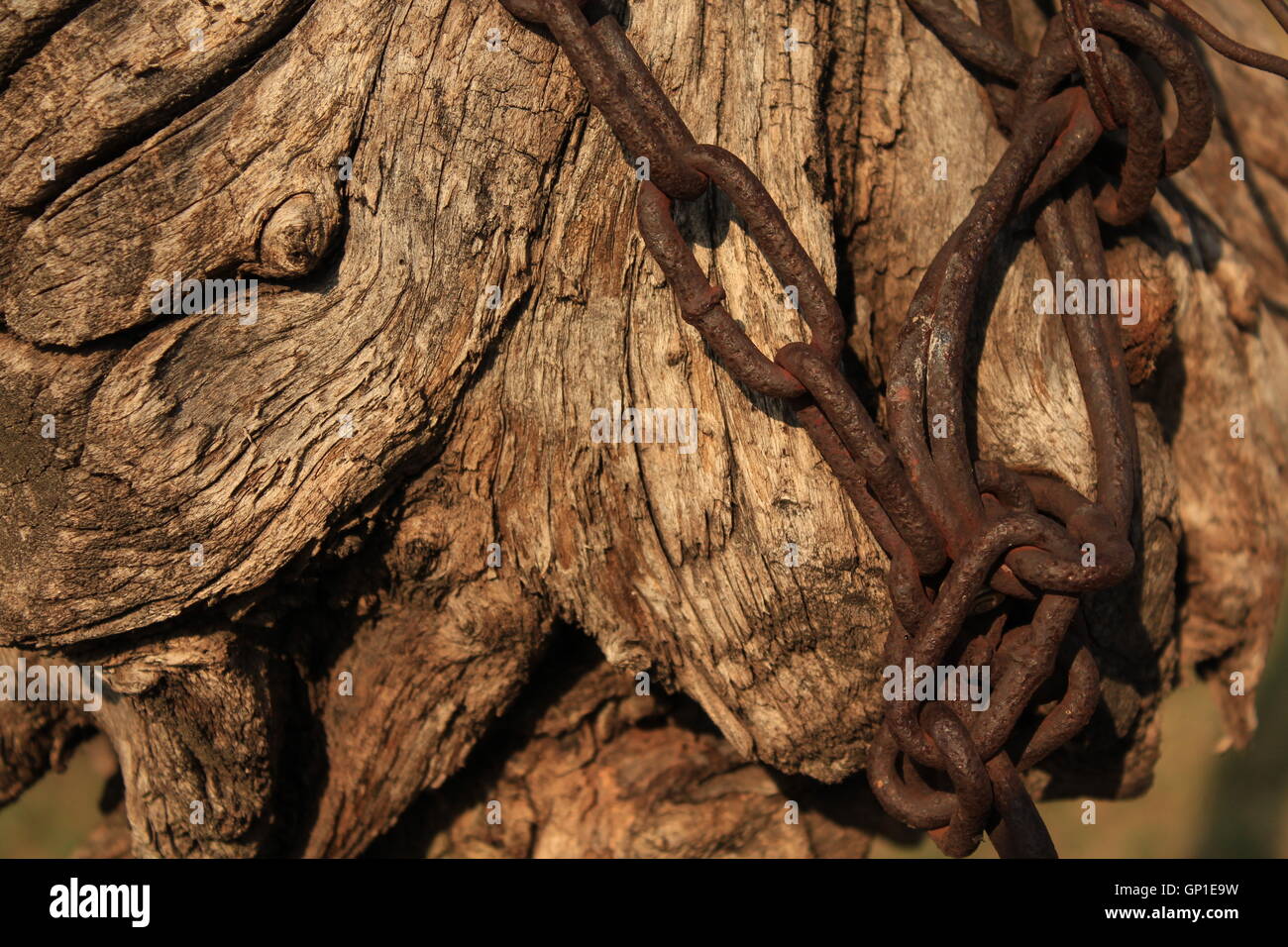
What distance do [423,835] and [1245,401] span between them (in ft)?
8.53

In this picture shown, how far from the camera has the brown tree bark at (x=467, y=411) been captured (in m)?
1.99

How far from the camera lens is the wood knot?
1938 mm

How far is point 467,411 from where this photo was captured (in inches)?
87.2

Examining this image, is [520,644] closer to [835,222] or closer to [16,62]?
[835,222]

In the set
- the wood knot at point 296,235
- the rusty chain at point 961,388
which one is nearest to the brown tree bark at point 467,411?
the wood knot at point 296,235

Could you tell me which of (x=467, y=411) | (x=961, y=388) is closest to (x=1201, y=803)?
(x=961, y=388)

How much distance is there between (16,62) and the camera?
1934 mm

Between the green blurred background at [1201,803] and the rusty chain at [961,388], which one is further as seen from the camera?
the green blurred background at [1201,803]

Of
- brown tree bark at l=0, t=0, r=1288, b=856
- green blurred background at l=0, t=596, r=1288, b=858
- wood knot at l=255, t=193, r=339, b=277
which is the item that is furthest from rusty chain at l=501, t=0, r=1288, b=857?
green blurred background at l=0, t=596, r=1288, b=858

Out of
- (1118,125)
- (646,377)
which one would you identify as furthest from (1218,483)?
(646,377)

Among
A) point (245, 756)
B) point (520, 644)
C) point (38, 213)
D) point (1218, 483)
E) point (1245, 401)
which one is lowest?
point (245, 756)

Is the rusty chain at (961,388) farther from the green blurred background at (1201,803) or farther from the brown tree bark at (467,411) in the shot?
the green blurred background at (1201,803)

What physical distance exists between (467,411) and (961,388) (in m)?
1.05

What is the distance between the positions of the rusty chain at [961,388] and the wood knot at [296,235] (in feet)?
1.86
